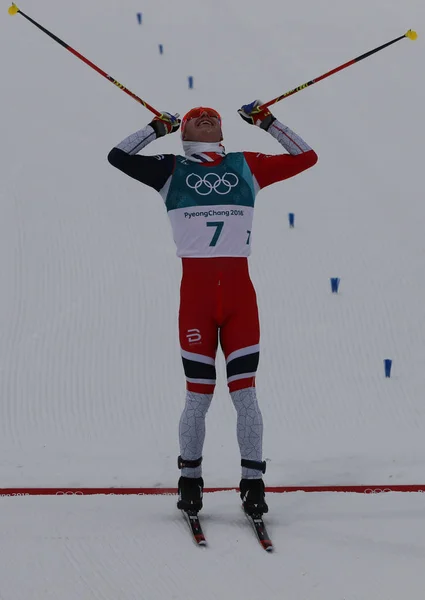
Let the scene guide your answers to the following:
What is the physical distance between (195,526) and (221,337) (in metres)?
0.83

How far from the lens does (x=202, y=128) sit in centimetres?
401

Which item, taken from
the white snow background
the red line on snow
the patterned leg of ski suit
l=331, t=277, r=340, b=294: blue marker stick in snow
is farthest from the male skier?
l=331, t=277, r=340, b=294: blue marker stick in snow

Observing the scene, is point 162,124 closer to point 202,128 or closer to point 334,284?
point 202,128

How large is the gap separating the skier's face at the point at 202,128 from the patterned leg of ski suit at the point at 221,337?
22.8 inches

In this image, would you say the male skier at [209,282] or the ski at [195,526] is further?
the male skier at [209,282]

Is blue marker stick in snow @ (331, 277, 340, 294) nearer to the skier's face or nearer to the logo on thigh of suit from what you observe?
the skier's face

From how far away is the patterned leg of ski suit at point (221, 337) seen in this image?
152 inches

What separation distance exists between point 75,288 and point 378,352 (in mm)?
2780

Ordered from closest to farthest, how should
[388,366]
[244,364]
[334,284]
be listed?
[244,364] → [388,366] → [334,284]

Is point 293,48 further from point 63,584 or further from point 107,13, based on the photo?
point 63,584

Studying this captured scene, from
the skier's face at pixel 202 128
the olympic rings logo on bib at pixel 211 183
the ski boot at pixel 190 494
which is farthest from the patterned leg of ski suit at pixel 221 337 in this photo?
the skier's face at pixel 202 128

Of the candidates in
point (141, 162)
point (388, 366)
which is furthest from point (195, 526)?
point (388, 366)

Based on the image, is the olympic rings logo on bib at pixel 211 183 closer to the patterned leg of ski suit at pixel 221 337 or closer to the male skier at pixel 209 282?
the male skier at pixel 209 282

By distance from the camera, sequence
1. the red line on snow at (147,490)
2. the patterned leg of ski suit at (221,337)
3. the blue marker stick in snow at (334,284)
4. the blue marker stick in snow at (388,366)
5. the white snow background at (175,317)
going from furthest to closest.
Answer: the blue marker stick in snow at (334,284), the blue marker stick in snow at (388,366), the red line on snow at (147,490), the patterned leg of ski suit at (221,337), the white snow background at (175,317)
